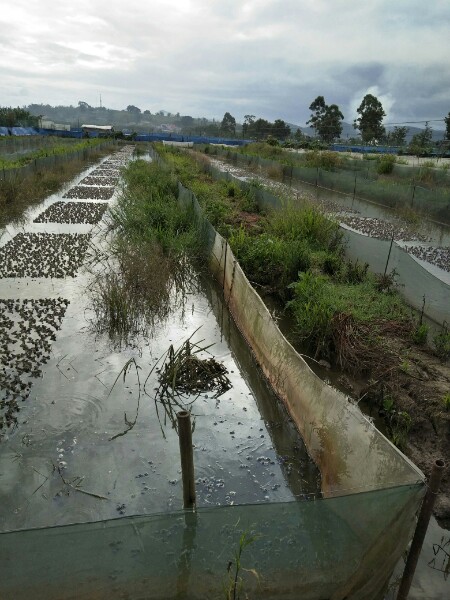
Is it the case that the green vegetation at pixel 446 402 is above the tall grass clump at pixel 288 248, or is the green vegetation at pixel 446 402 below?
below

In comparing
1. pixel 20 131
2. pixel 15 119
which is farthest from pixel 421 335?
pixel 15 119

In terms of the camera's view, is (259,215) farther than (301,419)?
Yes

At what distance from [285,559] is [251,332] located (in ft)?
11.5

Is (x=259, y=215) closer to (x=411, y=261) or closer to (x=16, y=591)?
(x=411, y=261)

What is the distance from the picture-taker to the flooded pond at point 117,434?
11.7 ft

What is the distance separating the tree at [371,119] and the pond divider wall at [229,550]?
5504 centimetres

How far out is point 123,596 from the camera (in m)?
2.30

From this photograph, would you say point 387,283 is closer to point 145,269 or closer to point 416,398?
point 416,398

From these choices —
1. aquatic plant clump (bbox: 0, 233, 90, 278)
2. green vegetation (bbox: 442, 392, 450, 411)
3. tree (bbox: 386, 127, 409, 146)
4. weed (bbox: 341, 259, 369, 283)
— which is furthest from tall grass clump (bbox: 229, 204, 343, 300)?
tree (bbox: 386, 127, 409, 146)

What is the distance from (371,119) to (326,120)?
886 centimetres

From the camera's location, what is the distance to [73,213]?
13.6 meters

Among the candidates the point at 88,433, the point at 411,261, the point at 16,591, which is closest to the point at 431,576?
the point at 16,591

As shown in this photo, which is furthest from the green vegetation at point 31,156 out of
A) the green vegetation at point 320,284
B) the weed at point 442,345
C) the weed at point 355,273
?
the weed at point 442,345

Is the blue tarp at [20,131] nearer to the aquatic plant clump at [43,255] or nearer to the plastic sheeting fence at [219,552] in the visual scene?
the aquatic plant clump at [43,255]
